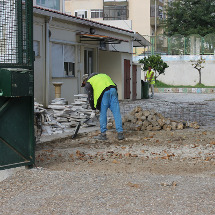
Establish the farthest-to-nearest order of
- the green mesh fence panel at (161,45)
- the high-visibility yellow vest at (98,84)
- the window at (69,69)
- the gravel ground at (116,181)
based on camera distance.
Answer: the green mesh fence panel at (161,45)
the window at (69,69)
the high-visibility yellow vest at (98,84)
the gravel ground at (116,181)

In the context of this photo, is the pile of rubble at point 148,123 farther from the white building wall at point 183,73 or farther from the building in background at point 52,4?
the white building wall at point 183,73

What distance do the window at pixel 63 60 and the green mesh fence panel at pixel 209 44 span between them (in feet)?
78.1

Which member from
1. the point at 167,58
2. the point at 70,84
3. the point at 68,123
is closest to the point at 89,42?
the point at 70,84

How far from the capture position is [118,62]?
2603 centimetres

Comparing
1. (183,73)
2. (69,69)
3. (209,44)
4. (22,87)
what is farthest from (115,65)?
(22,87)

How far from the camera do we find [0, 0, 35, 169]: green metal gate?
707 centimetres

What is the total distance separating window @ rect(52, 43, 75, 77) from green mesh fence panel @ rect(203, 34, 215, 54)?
23820 mm

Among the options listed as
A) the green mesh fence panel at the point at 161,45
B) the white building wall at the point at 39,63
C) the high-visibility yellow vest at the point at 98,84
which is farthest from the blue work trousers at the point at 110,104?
the green mesh fence panel at the point at 161,45

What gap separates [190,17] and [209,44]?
12145mm

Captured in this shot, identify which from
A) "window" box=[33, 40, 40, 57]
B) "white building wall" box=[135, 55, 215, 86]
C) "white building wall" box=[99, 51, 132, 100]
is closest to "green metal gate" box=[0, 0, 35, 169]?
"window" box=[33, 40, 40, 57]

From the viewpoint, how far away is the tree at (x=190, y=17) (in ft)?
175

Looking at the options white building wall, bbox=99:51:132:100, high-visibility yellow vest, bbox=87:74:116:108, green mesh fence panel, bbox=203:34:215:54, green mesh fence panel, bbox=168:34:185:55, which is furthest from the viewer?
green mesh fence panel, bbox=168:34:185:55

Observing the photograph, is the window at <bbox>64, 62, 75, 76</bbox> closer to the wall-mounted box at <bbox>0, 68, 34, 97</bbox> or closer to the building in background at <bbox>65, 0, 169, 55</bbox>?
the wall-mounted box at <bbox>0, 68, 34, 97</bbox>

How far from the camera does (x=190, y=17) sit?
2143 inches
